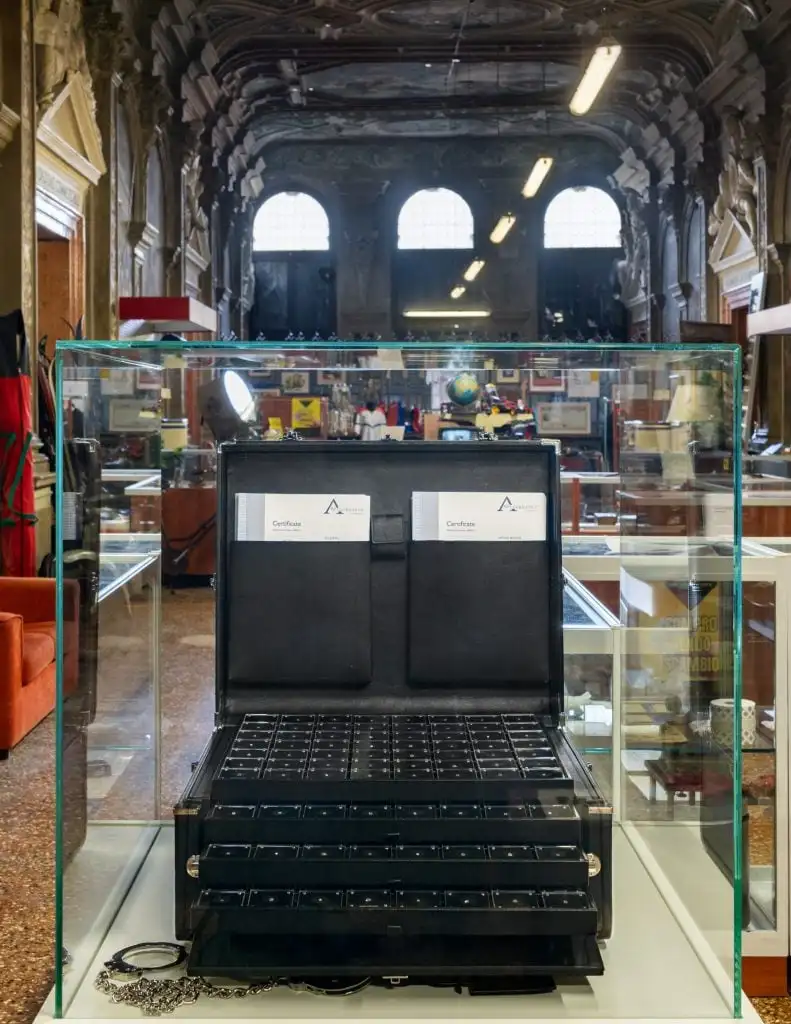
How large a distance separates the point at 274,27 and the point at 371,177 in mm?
6044

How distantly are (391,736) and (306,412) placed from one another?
0.37m

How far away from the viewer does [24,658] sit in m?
4.70

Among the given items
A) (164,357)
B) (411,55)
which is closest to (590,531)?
(164,357)

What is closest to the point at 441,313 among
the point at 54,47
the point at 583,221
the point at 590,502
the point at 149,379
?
the point at 583,221

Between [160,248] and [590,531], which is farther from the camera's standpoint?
[160,248]

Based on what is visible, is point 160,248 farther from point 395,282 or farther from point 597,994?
point 597,994

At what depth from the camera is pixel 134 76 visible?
10617 mm

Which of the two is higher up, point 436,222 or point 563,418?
point 436,222

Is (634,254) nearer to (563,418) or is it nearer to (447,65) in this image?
(447,65)

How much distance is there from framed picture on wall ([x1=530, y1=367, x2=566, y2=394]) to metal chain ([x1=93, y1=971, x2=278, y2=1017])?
2.19ft

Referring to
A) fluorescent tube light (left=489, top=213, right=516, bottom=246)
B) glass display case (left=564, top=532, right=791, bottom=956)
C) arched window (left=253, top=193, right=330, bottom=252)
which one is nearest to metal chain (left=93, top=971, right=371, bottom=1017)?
glass display case (left=564, top=532, right=791, bottom=956)

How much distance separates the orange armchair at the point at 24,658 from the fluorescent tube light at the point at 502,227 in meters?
13.5

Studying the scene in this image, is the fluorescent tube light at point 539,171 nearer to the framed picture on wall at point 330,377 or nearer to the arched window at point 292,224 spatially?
the arched window at point 292,224

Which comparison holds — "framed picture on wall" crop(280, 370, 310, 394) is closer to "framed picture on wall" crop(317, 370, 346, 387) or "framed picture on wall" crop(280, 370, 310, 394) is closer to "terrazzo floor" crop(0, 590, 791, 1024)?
"framed picture on wall" crop(317, 370, 346, 387)
